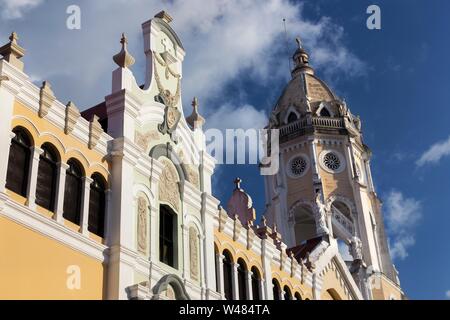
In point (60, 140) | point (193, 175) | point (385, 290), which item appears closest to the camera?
point (60, 140)

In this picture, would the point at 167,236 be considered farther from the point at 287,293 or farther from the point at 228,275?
the point at 287,293

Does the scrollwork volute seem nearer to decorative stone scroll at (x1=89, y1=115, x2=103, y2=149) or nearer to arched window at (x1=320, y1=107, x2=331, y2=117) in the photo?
decorative stone scroll at (x1=89, y1=115, x2=103, y2=149)

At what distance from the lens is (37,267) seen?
1574 centimetres

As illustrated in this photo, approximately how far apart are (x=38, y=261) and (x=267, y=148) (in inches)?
1573

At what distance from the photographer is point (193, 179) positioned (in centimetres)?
2305

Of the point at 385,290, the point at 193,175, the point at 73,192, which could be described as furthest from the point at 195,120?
the point at 385,290

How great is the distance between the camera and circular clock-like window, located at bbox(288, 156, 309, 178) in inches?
2023

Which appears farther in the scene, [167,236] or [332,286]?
[332,286]

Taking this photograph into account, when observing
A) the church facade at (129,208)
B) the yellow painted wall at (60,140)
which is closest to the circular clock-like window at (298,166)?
the church facade at (129,208)

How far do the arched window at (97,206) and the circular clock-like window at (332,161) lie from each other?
33924mm

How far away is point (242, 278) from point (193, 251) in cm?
383
